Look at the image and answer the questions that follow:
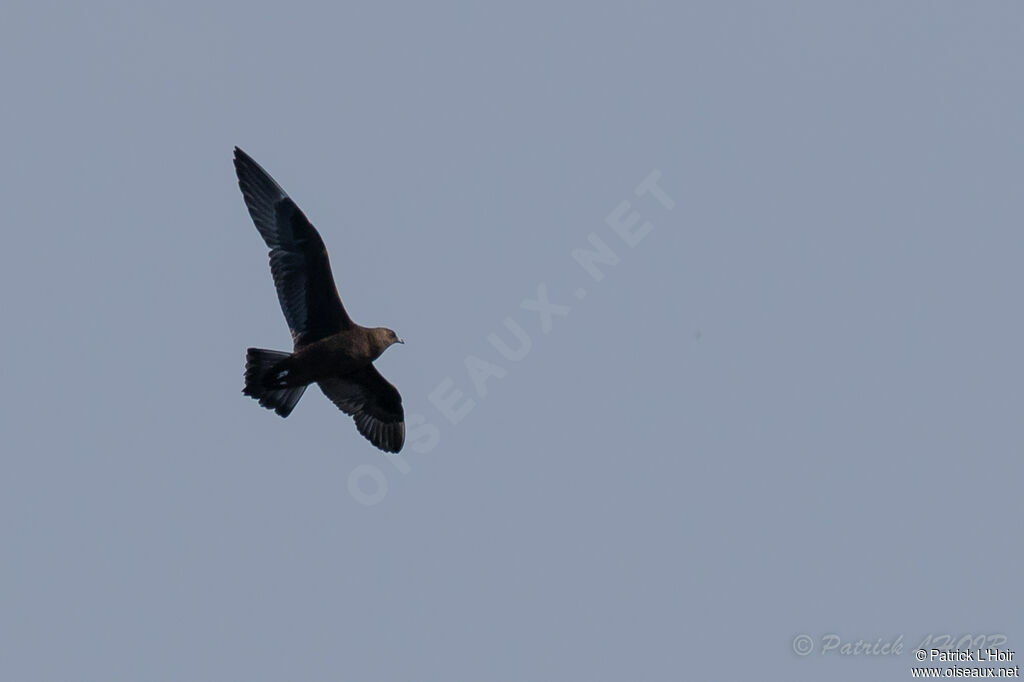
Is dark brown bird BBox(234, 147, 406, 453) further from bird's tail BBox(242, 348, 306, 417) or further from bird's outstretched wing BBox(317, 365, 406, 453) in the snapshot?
bird's outstretched wing BBox(317, 365, 406, 453)

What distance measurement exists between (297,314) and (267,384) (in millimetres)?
947

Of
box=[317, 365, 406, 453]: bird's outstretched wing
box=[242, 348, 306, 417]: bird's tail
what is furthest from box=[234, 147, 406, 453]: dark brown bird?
box=[317, 365, 406, 453]: bird's outstretched wing

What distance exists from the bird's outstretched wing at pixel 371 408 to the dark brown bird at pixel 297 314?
1.01 m

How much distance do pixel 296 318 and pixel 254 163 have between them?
203 centimetres

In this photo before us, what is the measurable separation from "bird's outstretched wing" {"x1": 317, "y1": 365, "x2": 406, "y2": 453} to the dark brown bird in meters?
1.01

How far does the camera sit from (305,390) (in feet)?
62.0

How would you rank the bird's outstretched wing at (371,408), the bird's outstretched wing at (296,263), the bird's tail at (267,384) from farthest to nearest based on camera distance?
1. the bird's outstretched wing at (371,408)
2. the bird's outstretched wing at (296,263)
3. the bird's tail at (267,384)

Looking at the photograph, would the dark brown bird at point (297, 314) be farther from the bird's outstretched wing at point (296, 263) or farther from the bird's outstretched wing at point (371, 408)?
the bird's outstretched wing at point (371, 408)

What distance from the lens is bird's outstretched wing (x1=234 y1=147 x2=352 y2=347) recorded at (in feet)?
59.1

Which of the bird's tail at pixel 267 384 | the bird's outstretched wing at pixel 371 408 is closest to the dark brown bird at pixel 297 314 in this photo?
the bird's tail at pixel 267 384

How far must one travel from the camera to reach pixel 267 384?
18016 millimetres

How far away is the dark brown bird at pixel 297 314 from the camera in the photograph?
1789 centimetres

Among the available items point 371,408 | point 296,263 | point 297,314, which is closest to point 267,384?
point 297,314

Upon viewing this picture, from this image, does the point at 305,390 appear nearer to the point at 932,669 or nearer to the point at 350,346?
the point at 350,346
